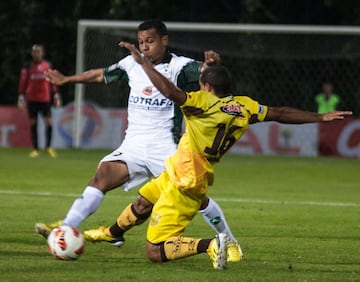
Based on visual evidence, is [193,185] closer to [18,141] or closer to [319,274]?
[319,274]

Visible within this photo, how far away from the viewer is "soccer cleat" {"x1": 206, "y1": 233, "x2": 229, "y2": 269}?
8664mm

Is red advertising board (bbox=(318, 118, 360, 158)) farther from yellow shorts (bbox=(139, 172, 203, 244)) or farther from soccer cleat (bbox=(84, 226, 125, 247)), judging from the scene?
yellow shorts (bbox=(139, 172, 203, 244))

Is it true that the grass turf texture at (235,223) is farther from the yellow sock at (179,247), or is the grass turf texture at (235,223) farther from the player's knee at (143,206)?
the player's knee at (143,206)

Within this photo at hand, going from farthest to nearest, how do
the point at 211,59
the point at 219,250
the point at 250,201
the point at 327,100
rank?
the point at 327,100 < the point at 250,201 < the point at 211,59 < the point at 219,250

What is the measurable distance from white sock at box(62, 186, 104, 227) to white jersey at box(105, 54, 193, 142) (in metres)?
0.95

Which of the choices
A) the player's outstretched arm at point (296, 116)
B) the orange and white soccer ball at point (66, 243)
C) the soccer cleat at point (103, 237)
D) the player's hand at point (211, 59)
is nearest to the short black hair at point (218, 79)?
the player's outstretched arm at point (296, 116)

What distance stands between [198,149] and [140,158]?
1187mm

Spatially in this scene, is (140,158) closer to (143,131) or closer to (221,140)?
(143,131)

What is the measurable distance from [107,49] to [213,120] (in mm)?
20075

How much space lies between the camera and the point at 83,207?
9531mm

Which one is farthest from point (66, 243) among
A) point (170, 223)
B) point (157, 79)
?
point (157, 79)

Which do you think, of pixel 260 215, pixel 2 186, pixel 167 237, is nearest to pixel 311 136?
pixel 2 186

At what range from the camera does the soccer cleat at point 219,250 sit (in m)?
8.66

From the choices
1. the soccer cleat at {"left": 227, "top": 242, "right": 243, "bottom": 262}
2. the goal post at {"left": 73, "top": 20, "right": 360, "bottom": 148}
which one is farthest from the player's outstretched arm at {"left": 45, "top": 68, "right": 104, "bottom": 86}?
the goal post at {"left": 73, "top": 20, "right": 360, "bottom": 148}
